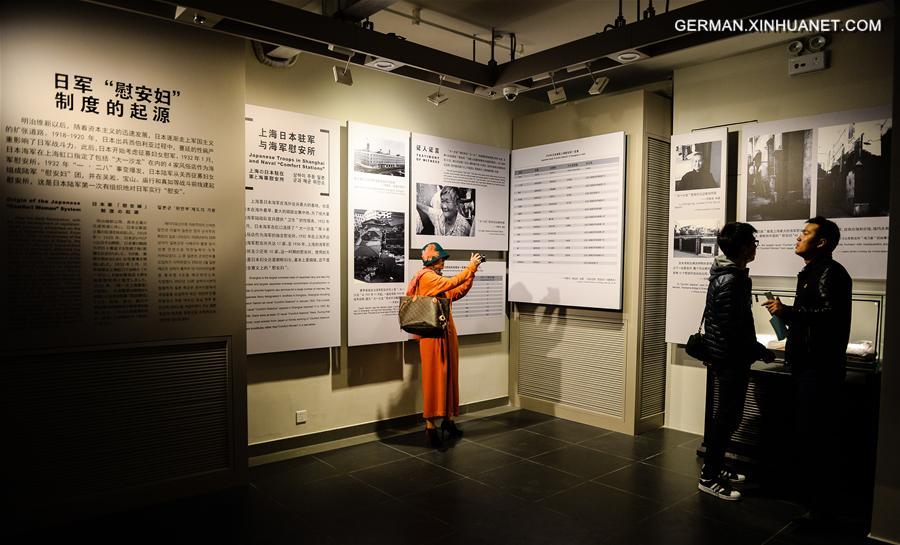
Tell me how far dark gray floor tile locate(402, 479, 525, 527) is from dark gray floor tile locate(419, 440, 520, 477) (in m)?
0.29

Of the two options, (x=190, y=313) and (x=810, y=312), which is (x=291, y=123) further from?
(x=810, y=312)

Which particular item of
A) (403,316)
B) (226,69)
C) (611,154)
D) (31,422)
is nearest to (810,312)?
(611,154)

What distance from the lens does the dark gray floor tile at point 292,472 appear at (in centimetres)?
403

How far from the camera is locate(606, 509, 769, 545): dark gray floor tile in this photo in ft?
10.4

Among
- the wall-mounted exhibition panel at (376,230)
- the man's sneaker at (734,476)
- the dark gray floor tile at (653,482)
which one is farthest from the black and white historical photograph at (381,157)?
the man's sneaker at (734,476)

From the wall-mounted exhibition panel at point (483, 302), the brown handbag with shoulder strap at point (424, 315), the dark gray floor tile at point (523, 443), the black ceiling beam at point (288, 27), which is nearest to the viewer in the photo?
the black ceiling beam at point (288, 27)

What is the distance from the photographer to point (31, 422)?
3.25 m

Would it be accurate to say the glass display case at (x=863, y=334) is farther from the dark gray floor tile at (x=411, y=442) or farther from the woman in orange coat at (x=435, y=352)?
the dark gray floor tile at (x=411, y=442)

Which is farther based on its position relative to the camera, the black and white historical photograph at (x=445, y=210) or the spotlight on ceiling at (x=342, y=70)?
the black and white historical photograph at (x=445, y=210)

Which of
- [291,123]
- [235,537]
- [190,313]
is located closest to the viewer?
[235,537]

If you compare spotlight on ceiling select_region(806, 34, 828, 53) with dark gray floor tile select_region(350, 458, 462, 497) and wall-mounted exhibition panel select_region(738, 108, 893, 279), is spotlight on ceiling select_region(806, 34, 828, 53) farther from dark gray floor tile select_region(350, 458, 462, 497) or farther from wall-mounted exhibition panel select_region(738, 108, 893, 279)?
dark gray floor tile select_region(350, 458, 462, 497)

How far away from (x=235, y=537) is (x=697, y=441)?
3849 millimetres

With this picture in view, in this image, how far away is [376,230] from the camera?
5.03 metres

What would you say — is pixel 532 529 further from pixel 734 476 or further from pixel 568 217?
pixel 568 217
